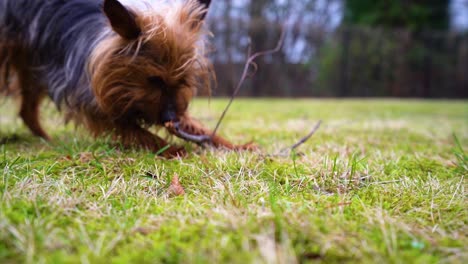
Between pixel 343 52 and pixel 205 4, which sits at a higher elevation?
pixel 343 52

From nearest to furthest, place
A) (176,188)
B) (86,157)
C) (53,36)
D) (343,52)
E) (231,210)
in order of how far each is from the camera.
Answer: (231,210) → (176,188) → (86,157) → (53,36) → (343,52)

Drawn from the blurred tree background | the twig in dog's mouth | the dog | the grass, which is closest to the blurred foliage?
the blurred tree background

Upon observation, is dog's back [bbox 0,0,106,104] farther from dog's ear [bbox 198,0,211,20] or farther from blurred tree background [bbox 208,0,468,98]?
blurred tree background [bbox 208,0,468,98]

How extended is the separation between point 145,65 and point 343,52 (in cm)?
1387

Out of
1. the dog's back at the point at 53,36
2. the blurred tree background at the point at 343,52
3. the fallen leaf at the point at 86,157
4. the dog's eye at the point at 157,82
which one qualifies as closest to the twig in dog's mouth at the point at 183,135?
the dog's eye at the point at 157,82

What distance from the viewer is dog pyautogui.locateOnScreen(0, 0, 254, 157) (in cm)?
245

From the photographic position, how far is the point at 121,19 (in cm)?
234

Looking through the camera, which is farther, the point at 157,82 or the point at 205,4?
the point at 205,4

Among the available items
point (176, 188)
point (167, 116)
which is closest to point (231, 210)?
point (176, 188)

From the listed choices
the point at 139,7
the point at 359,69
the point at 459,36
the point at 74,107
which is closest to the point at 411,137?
the point at 139,7

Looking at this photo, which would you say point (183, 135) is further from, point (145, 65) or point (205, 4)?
point (205, 4)

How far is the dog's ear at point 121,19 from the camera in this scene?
2.23 meters

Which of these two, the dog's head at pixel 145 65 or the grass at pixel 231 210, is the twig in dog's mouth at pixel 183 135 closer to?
the dog's head at pixel 145 65

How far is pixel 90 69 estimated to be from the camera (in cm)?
258
